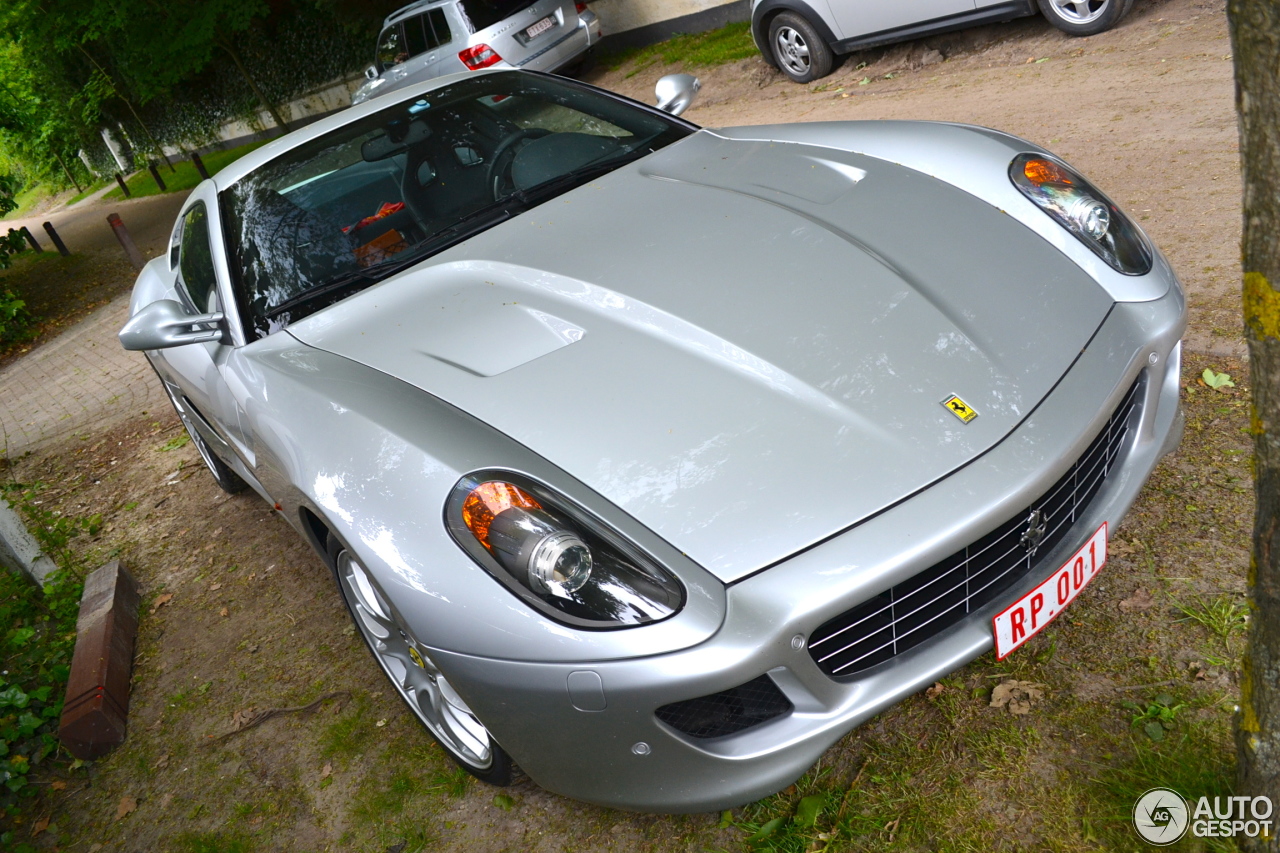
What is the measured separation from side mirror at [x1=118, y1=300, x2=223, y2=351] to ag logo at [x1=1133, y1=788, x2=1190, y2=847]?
270cm

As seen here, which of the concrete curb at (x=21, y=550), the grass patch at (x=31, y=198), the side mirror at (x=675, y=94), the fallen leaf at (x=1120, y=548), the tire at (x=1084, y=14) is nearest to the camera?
the fallen leaf at (x=1120, y=548)

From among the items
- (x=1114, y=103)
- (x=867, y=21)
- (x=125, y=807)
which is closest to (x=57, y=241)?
(x=867, y=21)

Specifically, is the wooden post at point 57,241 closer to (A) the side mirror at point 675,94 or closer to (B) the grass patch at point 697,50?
(B) the grass patch at point 697,50

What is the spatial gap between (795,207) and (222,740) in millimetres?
2431

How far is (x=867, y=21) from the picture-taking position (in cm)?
755

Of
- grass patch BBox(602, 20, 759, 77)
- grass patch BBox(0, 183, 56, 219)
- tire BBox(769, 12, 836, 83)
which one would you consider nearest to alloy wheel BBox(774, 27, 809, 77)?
tire BBox(769, 12, 836, 83)

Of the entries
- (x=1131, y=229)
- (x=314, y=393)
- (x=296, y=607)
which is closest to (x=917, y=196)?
(x=1131, y=229)

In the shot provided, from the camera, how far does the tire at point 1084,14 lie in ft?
21.4

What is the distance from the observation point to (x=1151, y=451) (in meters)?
2.19

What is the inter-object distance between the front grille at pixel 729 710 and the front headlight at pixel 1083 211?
4.66ft

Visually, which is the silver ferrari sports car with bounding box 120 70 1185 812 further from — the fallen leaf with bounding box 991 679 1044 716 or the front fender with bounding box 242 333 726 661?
the fallen leaf with bounding box 991 679 1044 716

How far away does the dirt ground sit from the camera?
200 cm

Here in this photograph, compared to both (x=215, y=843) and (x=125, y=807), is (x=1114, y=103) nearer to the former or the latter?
(x=215, y=843)

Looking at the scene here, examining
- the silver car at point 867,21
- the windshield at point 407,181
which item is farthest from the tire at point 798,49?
the windshield at point 407,181
